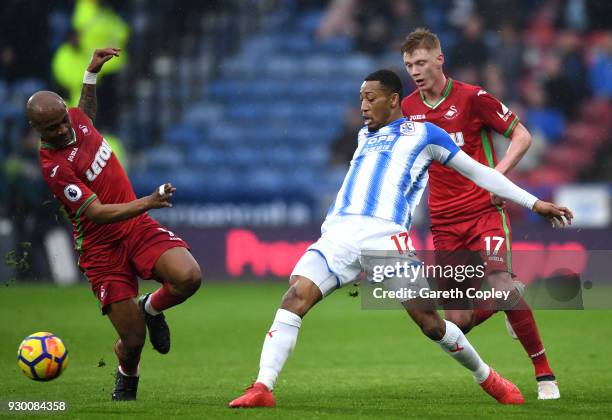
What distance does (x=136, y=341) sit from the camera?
7371 millimetres

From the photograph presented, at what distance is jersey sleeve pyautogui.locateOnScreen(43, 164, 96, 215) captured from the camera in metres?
7.07

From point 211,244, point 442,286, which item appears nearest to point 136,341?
point 442,286


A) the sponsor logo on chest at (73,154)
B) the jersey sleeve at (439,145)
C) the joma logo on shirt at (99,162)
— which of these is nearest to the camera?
the jersey sleeve at (439,145)

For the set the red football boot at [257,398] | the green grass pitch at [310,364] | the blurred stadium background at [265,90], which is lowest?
the green grass pitch at [310,364]

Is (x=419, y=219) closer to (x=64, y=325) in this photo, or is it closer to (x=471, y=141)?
(x=64, y=325)

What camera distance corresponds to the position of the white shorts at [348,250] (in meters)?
6.64

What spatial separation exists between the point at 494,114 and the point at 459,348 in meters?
1.76

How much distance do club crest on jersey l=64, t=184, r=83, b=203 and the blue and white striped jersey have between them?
1.58 metres

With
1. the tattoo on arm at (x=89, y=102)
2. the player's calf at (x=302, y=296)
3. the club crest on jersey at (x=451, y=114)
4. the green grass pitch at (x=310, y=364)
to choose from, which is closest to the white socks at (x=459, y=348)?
the green grass pitch at (x=310, y=364)

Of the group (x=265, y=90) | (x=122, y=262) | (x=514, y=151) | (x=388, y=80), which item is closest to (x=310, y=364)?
(x=122, y=262)

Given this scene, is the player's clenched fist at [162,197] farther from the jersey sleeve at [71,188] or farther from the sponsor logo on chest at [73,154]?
the sponsor logo on chest at [73,154]

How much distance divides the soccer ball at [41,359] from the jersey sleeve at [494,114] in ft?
10.5

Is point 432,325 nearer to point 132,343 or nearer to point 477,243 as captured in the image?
point 477,243

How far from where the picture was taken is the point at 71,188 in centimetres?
709
